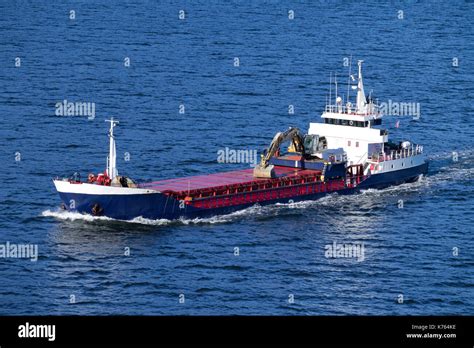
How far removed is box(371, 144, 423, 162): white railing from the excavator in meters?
5.42

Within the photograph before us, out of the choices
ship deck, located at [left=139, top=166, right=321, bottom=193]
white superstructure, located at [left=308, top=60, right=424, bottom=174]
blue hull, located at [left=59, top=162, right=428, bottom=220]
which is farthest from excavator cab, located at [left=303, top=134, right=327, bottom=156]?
blue hull, located at [left=59, top=162, right=428, bottom=220]

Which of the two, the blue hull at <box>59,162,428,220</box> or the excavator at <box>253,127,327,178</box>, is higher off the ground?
the excavator at <box>253,127,327,178</box>

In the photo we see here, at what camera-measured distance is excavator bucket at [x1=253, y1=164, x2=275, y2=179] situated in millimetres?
119938

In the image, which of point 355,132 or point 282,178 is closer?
point 282,178

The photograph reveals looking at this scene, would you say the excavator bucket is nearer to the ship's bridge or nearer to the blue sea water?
the blue sea water

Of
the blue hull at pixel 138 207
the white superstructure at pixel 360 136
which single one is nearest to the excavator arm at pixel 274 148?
the blue hull at pixel 138 207

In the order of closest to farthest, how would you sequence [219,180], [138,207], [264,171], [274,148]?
[138,207]
[264,171]
[219,180]
[274,148]

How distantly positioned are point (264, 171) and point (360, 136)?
49.9 ft

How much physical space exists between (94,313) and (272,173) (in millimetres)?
35761

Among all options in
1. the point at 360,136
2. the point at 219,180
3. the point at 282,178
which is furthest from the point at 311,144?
the point at 219,180

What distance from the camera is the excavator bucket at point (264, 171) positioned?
393ft

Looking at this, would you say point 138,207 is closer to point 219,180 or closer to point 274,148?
point 219,180

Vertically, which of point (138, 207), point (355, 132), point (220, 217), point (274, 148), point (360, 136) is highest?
point (355, 132)

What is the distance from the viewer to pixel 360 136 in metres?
131
